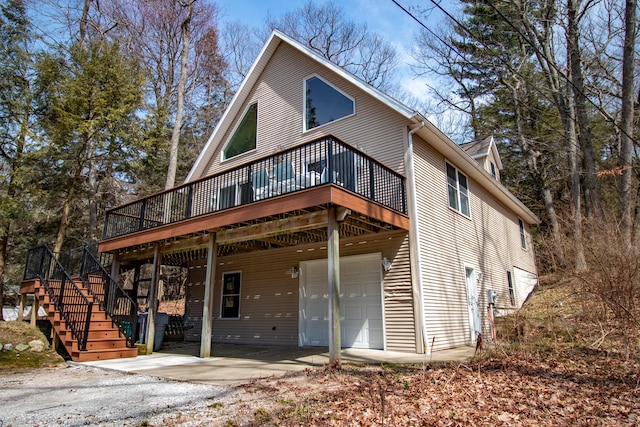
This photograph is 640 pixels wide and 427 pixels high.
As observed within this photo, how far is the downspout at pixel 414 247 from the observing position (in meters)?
7.81

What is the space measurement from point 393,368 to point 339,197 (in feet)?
9.24

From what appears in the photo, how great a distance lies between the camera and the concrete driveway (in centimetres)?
606

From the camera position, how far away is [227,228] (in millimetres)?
8438

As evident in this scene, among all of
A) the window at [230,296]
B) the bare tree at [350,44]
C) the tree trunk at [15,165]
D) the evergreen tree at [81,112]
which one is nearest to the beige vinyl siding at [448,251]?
the window at [230,296]

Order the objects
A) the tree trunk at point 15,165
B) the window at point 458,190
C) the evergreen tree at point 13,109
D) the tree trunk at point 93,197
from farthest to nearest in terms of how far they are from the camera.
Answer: the tree trunk at point 93,197
the evergreen tree at point 13,109
the tree trunk at point 15,165
the window at point 458,190

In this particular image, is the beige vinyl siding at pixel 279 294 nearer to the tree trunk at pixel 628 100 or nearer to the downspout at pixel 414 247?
the downspout at pixel 414 247

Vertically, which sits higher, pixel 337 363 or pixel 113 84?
pixel 113 84

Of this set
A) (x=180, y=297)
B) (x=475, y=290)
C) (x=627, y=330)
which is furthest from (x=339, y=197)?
(x=180, y=297)

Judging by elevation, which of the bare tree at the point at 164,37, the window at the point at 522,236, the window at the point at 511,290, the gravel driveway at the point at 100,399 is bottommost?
the gravel driveway at the point at 100,399

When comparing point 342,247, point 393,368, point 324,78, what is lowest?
point 393,368

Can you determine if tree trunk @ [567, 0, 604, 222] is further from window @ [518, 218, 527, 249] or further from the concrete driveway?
the concrete driveway

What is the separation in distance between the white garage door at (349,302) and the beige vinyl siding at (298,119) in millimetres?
2573

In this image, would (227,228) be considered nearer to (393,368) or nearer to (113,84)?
(393,368)

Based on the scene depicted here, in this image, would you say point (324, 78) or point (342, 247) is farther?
point (324, 78)
